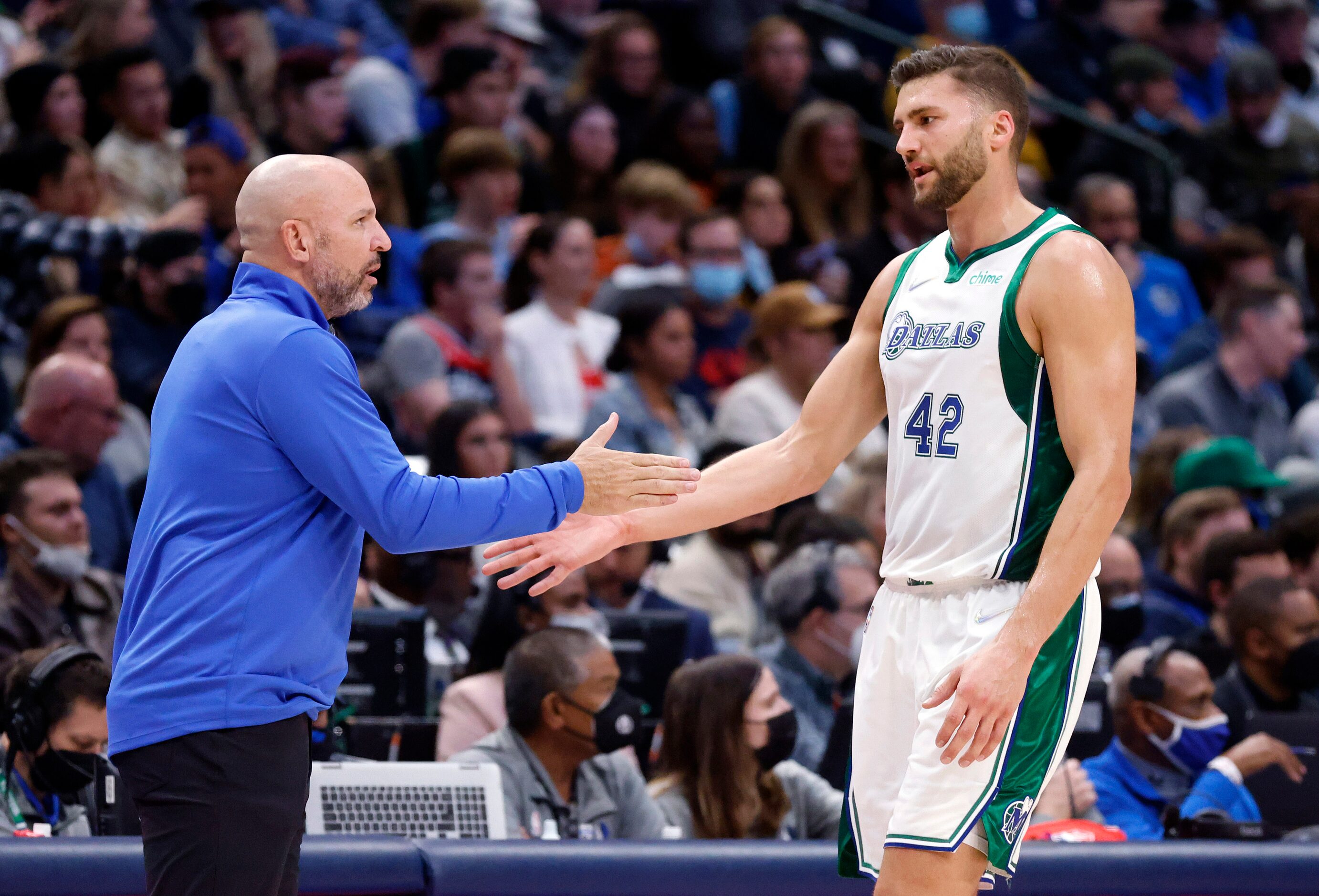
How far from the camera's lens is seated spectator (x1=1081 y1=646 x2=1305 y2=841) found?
552 centimetres

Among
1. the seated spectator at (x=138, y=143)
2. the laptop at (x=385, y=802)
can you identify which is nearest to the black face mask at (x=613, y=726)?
the laptop at (x=385, y=802)

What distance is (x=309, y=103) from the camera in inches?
344

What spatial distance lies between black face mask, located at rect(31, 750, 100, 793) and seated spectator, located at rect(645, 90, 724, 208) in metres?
5.85

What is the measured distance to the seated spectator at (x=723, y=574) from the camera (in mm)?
6883

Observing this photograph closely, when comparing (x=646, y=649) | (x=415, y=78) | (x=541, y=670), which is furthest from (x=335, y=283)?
(x=415, y=78)

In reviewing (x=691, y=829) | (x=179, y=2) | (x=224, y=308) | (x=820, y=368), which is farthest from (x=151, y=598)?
(x=179, y=2)

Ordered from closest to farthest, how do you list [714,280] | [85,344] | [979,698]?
[979,698] < [85,344] < [714,280]

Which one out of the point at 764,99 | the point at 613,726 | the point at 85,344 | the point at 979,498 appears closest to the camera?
the point at 979,498

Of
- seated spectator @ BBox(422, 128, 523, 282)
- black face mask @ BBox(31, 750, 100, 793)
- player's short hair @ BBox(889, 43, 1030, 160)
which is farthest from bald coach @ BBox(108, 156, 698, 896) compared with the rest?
seated spectator @ BBox(422, 128, 523, 282)

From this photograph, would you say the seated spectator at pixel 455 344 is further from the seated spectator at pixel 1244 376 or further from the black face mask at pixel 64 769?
the seated spectator at pixel 1244 376

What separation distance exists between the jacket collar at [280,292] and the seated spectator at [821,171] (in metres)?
6.64

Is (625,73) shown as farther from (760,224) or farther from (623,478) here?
(623,478)

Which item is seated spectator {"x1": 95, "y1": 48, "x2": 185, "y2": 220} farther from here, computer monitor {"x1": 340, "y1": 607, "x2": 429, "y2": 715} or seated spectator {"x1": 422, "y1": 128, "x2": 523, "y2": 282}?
computer monitor {"x1": 340, "y1": 607, "x2": 429, "y2": 715}

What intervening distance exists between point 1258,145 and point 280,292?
1002cm
